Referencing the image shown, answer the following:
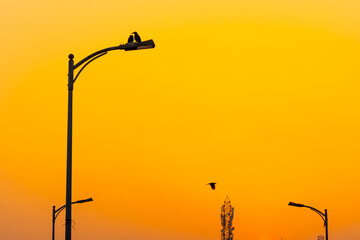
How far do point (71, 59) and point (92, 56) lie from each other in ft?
2.65

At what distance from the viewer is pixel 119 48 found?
31.9 metres

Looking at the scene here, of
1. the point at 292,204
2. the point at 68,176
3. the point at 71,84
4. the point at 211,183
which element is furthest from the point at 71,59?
the point at 211,183

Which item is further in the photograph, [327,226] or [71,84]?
[327,226]

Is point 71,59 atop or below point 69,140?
atop

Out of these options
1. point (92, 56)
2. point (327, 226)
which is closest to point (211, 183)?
point (327, 226)

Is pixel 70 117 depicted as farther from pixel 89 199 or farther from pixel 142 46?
pixel 89 199

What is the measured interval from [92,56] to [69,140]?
2.66m

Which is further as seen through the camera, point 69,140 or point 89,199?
point 89,199

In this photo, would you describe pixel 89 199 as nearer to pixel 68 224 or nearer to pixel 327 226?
pixel 327 226

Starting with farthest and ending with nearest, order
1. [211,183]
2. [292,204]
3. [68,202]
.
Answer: [211,183], [292,204], [68,202]

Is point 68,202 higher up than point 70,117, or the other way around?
point 70,117

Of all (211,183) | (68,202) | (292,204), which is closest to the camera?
(68,202)

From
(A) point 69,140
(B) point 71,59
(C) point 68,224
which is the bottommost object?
(C) point 68,224

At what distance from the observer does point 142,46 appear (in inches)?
1251
